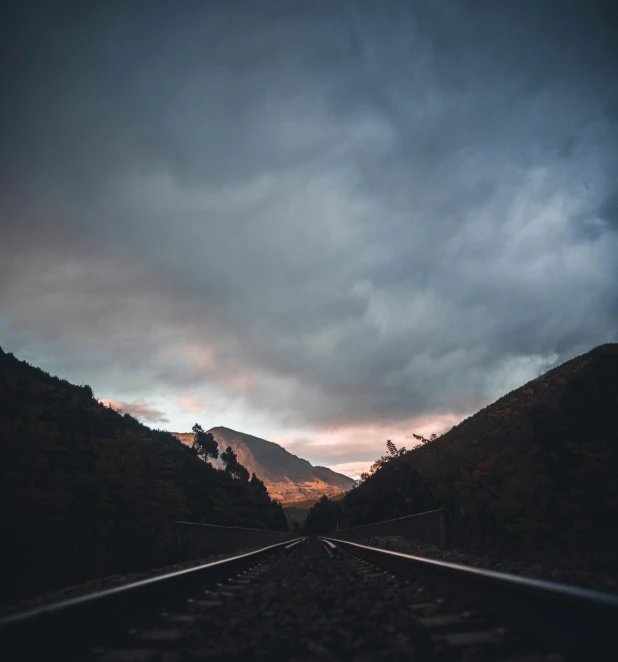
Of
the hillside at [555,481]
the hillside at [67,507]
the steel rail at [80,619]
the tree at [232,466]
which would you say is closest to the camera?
the steel rail at [80,619]

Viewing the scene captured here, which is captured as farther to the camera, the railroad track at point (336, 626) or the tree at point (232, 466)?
the tree at point (232, 466)

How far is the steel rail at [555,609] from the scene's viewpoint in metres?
1.90

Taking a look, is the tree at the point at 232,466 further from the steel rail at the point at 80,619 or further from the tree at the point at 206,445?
the steel rail at the point at 80,619

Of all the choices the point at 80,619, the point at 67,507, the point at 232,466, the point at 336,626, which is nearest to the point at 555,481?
the point at 336,626

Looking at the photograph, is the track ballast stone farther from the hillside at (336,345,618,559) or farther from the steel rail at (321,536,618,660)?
the hillside at (336,345,618,559)

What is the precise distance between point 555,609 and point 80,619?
2445 millimetres

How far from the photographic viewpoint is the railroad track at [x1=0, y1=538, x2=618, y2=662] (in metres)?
2.05

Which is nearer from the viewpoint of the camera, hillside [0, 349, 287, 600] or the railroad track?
the railroad track

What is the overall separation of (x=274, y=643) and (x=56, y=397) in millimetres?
33037

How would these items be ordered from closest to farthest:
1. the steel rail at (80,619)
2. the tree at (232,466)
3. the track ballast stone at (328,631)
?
the steel rail at (80,619)
the track ballast stone at (328,631)
the tree at (232,466)

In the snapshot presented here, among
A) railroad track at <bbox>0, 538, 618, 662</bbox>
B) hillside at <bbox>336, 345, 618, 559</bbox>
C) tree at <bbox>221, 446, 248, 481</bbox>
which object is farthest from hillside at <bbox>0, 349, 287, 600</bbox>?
tree at <bbox>221, 446, 248, 481</bbox>

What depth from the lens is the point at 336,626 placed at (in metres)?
2.86

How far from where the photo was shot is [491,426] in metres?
48.7

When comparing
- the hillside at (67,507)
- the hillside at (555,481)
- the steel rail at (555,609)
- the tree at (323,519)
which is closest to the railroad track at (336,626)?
the steel rail at (555,609)
